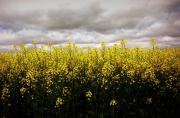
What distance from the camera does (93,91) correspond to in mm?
8344

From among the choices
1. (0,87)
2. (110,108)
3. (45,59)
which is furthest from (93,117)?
(0,87)

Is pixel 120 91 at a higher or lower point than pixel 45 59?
lower

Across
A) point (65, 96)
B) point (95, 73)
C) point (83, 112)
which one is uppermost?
point (95, 73)

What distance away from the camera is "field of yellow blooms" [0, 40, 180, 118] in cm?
761

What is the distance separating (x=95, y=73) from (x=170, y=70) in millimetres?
3303

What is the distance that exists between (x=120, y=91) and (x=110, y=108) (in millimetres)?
769

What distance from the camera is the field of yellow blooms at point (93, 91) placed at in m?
7.61

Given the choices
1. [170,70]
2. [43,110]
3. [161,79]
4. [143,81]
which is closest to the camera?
[43,110]

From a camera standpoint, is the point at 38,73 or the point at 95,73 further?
the point at 95,73

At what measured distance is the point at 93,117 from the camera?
7473mm

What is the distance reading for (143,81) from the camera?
876 cm

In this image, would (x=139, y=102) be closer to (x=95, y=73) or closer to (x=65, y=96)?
(x=95, y=73)

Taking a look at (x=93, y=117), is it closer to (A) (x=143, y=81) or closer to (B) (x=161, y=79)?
(A) (x=143, y=81)

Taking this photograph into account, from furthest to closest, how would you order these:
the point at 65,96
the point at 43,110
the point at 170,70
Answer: the point at 170,70
the point at 65,96
the point at 43,110
